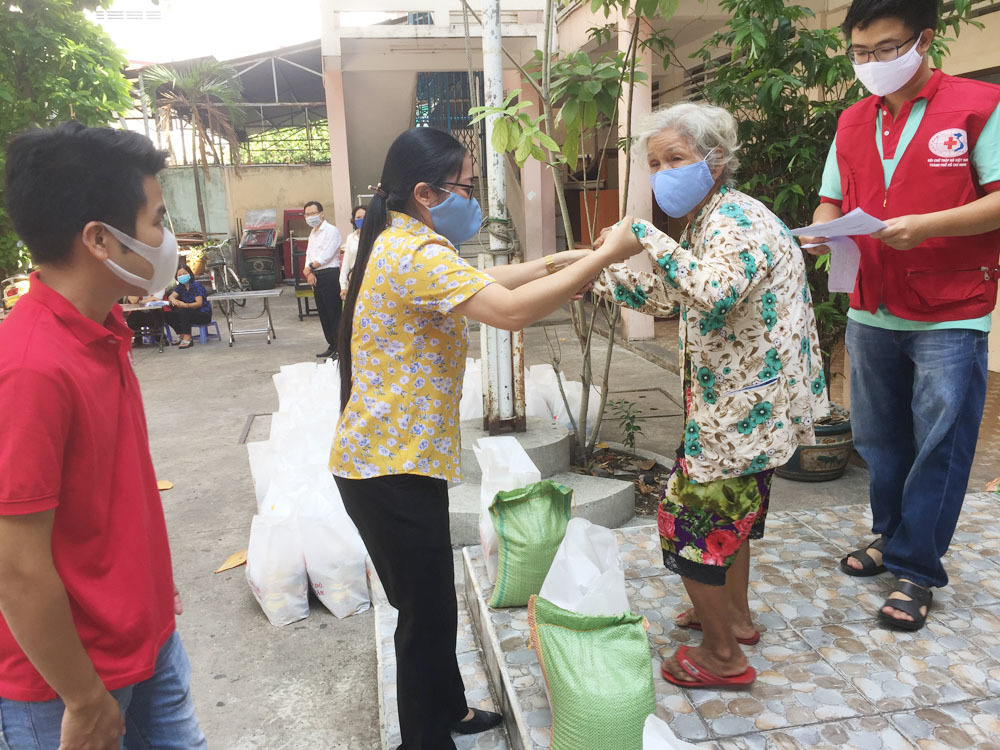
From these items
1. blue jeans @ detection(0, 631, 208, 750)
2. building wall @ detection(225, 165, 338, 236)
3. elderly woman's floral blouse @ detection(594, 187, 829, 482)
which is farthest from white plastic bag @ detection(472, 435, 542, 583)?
building wall @ detection(225, 165, 338, 236)

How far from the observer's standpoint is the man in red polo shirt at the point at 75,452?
1022 mm

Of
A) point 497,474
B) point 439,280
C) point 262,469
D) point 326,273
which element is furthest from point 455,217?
point 326,273

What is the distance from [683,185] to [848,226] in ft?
1.52

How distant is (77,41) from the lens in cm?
870

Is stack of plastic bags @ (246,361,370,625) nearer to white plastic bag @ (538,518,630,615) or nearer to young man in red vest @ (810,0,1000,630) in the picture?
white plastic bag @ (538,518,630,615)

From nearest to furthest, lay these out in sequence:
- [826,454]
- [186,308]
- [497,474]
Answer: [497,474] < [826,454] < [186,308]

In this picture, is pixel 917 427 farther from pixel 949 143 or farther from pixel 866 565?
pixel 949 143

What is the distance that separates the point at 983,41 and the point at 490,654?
5233 millimetres

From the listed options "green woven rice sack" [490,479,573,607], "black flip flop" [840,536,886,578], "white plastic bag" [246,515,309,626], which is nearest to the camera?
"green woven rice sack" [490,479,573,607]

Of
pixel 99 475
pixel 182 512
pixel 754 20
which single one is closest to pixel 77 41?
pixel 182 512

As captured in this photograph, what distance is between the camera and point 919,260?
90.5 inches

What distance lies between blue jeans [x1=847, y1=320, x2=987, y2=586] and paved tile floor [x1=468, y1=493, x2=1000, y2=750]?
0.20 meters

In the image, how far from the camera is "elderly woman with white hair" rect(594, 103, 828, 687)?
180 cm

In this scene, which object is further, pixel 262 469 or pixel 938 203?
pixel 262 469
